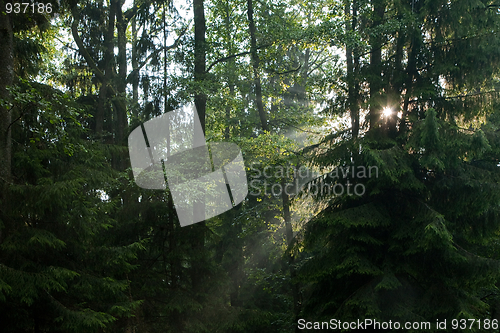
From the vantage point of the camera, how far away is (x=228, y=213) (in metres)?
14.2

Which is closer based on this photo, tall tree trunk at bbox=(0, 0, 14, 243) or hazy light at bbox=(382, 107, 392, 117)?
tall tree trunk at bbox=(0, 0, 14, 243)

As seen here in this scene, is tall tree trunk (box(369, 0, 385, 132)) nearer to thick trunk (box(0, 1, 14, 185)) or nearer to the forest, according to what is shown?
the forest

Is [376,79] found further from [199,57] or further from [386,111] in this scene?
[199,57]

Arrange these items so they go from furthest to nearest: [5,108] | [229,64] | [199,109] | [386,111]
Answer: [229,64]
[199,109]
[386,111]
[5,108]

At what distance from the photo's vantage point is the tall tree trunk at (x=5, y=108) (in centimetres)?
654

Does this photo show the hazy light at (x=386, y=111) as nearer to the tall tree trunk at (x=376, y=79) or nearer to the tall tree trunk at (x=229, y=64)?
the tall tree trunk at (x=376, y=79)

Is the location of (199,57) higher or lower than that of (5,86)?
higher

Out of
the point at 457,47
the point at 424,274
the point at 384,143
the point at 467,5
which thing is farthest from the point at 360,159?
the point at 467,5

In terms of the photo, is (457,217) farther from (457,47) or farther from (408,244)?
(457,47)

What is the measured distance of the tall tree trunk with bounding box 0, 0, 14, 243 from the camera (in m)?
6.54

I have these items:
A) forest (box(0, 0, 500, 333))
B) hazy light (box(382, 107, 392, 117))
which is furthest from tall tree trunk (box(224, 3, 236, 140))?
hazy light (box(382, 107, 392, 117))

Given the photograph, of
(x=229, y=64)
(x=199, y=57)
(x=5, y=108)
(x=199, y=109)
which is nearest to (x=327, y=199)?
(x=199, y=109)

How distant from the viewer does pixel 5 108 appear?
6.86 metres

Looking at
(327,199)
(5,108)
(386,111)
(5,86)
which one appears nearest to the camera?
(5,108)
